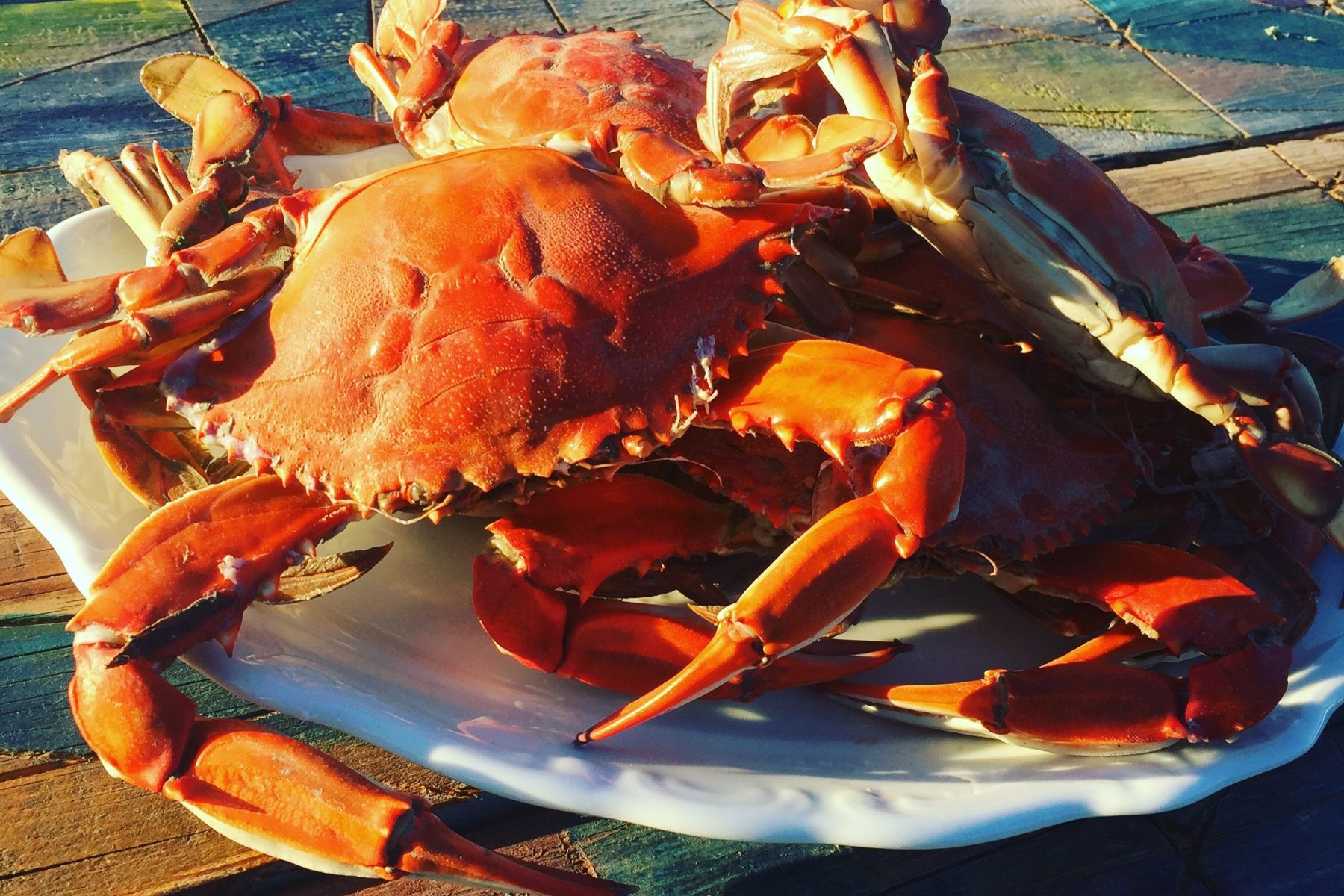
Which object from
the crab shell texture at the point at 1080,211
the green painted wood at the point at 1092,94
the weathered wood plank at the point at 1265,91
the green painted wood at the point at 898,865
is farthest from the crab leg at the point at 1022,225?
the weathered wood plank at the point at 1265,91

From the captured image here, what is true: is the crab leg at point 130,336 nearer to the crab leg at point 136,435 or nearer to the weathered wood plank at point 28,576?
the crab leg at point 136,435

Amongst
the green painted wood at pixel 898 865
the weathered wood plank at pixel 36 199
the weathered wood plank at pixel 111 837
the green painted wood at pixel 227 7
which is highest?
the green painted wood at pixel 227 7

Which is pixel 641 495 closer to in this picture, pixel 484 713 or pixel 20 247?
pixel 484 713

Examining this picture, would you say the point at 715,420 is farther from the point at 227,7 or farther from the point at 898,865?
the point at 227,7

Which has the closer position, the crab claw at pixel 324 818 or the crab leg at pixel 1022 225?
the crab claw at pixel 324 818

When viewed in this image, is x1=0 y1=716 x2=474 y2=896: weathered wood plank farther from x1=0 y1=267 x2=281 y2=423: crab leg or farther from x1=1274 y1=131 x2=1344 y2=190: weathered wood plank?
x1=1274 y1=131 x2=1344 y2=190: weathered wood plank

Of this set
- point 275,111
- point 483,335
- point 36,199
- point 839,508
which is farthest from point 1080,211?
point 36,199

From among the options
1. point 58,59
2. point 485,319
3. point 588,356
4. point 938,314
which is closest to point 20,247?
point 485,319
